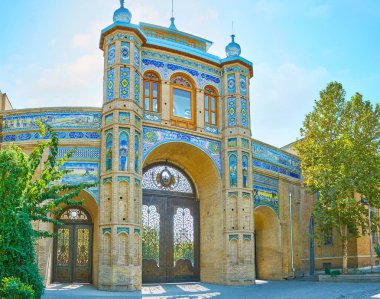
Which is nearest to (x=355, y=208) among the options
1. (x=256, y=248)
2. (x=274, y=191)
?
(x=274, y=191)

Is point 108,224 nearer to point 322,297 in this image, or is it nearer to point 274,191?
point 322,297

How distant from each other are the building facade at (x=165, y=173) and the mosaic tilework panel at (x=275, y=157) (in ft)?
0.34

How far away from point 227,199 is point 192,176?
96.8 inches

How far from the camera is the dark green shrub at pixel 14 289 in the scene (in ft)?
27.7

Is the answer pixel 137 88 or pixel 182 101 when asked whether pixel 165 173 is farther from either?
pixel 137 88

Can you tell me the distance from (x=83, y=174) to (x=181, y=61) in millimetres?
6388

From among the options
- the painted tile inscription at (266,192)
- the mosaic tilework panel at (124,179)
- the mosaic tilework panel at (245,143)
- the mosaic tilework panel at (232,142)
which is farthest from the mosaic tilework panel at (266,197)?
the mosaic tilework panel at (124,179)

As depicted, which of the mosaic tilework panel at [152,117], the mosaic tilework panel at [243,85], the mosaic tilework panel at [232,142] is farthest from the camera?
the mosaic tilework panel at [243,85]

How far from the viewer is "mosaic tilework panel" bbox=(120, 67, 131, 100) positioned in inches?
699

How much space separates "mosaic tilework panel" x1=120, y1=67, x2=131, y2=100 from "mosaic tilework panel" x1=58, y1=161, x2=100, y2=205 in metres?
2.65

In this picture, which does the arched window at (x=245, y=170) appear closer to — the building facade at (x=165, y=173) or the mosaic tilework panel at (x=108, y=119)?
the building facade at (x=165, y=173)

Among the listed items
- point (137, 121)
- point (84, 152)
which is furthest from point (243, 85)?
point (84, 152)

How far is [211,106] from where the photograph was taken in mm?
21062

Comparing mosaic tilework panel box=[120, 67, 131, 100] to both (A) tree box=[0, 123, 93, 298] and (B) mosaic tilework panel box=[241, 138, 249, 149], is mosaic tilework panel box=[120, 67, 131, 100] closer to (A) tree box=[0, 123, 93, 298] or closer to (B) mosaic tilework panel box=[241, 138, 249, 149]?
(B) mosaic tilework panel box=[241, 138, 249, 149]
